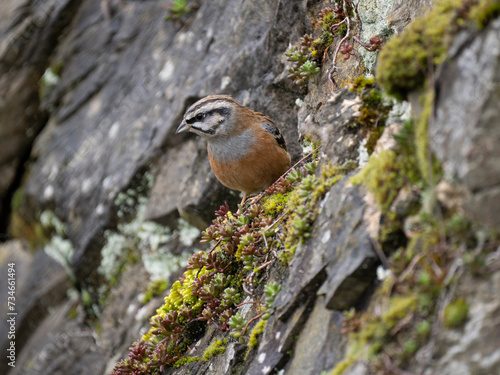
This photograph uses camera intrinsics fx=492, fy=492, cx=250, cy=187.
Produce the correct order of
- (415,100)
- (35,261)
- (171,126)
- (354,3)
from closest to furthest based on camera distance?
(415,100), (354,3), (171,126), (35,261)

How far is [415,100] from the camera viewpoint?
10.2ft

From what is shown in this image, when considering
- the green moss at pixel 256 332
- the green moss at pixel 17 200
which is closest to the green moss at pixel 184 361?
the green moss at pixel 256 332

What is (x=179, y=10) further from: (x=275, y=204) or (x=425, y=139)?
(x=425, y=139)

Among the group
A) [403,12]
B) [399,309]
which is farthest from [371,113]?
[399,309]

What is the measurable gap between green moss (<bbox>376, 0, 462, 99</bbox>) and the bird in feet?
10.2

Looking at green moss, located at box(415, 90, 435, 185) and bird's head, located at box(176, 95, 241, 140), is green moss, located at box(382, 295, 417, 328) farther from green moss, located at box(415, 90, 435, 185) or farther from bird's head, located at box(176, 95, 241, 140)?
bird's head, located at box(176, 95, 241, 140)

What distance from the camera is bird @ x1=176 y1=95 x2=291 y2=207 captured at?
20.6 ft

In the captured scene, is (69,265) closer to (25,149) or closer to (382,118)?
Result: (25,149)

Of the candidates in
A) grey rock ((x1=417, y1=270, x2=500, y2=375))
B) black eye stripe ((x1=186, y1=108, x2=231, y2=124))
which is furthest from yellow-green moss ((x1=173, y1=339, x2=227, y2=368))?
black eye stripe ((x1=186, y1=108, x2=231, y2=124))

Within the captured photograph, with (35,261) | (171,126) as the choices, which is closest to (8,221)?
(35,261)

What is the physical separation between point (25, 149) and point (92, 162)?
263cm

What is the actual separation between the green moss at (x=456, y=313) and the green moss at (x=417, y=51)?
4.48 feet

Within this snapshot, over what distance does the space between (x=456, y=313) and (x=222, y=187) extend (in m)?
5.34

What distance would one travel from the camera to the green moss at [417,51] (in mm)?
2949
